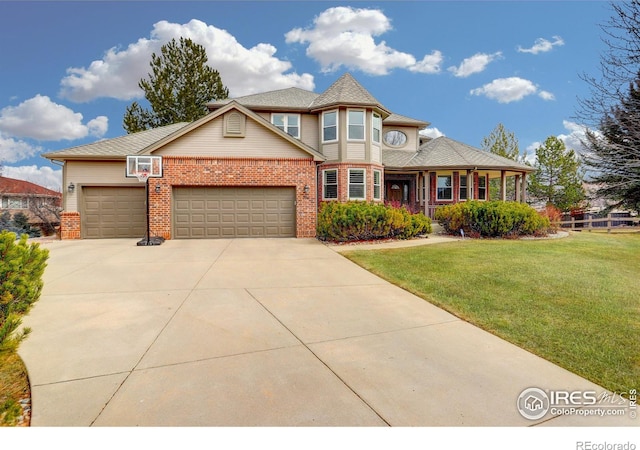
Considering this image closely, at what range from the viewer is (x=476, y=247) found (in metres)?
10.1

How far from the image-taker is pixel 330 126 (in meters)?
16.2

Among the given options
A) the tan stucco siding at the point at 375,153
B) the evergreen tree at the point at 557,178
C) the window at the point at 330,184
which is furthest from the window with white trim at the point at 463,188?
the evergreen tree at the point at 557,178

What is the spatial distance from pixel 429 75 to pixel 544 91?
4.60 m

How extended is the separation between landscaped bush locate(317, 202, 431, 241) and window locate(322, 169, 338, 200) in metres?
3.45

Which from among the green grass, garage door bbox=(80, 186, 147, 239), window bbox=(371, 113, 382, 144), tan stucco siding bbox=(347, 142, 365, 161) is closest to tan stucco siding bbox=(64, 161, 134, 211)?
garage door bbox=(80, 186, 147, 239)

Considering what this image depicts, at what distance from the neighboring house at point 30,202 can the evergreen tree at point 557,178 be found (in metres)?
33.5

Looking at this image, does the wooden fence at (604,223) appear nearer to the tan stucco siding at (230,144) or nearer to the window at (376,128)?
the window at (376,128)

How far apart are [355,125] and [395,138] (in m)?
5.41

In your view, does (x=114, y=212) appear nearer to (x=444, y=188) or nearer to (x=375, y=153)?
(x=375, y=153)

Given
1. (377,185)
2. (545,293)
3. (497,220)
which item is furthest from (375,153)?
(545,293)

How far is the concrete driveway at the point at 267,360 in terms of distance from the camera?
8.23 ft

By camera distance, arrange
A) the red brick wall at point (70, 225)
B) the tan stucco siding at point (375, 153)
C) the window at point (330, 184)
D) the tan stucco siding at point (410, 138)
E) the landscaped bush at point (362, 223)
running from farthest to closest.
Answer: the tan stucco siding at point (410, 138) → the tan stucco siding at point (375, 153) → the window at point (330, 184) → the red brick wall at point (70, 225) → the landscaped bush at point (362, 223)

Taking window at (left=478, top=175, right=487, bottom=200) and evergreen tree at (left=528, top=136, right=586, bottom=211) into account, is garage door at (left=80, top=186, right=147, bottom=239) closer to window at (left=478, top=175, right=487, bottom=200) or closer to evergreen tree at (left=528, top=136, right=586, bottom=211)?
window at (left=478, top=175, right=487, bottom=200)

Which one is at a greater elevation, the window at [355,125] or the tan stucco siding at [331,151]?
the window at [355,125]
